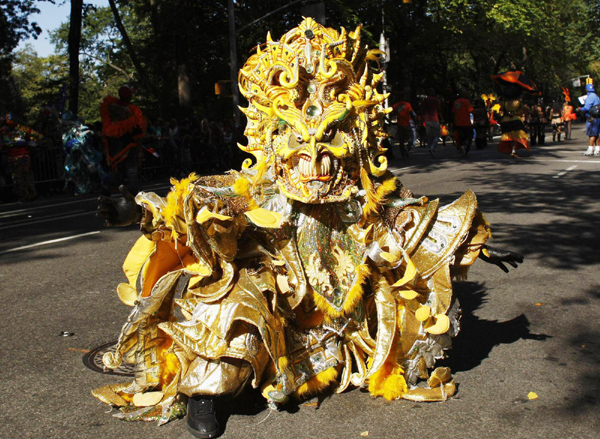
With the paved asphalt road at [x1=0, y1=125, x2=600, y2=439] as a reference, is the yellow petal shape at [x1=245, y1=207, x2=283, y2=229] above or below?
above

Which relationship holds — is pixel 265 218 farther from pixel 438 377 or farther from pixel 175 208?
pixel 438 377

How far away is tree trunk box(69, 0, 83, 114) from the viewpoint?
2039 cm

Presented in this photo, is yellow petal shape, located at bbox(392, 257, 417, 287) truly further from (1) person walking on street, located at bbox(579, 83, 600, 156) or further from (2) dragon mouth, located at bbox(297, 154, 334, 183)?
(1) person walking on street, located at bbox(579, 83, 600, 156)

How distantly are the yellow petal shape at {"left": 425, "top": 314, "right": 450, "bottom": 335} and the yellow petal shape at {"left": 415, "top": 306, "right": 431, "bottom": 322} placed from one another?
60 mm

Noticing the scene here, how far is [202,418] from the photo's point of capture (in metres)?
3.44

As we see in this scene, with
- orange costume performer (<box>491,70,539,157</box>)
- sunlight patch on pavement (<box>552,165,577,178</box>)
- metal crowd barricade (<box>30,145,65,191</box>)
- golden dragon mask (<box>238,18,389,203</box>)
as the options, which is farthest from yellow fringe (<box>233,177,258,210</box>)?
orange costume performer (<box>491,70,539,157</box>)

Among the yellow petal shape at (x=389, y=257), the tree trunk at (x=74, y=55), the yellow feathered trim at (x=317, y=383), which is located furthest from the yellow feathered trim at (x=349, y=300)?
the tree trunk at (x=74, y=55)

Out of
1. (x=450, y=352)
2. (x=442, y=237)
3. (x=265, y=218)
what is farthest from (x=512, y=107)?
(x=265, y=218)

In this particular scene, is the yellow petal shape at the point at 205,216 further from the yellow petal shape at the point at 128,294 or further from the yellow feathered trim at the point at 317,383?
the yellow feathered trim at the point at 317,383

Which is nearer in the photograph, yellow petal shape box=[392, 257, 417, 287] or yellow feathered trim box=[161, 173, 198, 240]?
yellow feathered trim box=[161, 173, 198, 240]

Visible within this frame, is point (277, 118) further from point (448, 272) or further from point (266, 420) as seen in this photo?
point (266, 420)

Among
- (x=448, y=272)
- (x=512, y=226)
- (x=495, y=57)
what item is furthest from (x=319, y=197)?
(x=495, y=57)

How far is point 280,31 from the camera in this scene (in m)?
29.5

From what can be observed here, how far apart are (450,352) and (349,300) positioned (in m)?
1.17
